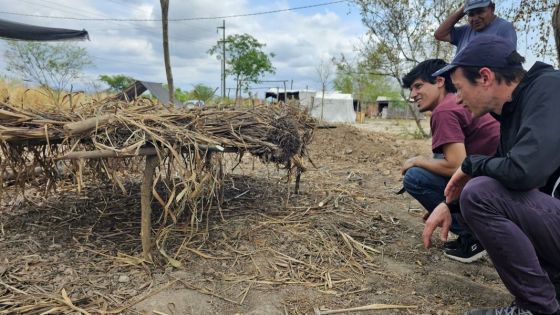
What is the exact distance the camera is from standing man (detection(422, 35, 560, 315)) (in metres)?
1.74

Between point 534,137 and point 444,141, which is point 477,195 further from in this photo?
point 444,141

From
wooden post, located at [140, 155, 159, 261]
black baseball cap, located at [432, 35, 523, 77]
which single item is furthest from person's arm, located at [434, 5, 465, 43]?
wooden post, located at [140, 155, 159, 261]

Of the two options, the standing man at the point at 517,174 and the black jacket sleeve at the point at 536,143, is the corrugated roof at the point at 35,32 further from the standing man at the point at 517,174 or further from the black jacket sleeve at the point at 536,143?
the black jacket sleeve at the point at 536,143

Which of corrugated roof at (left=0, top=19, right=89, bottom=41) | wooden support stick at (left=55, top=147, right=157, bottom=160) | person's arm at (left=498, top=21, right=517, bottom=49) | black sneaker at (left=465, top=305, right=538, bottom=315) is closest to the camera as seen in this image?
black sneaker at (left=465, top=305, right=538, bottom=315)

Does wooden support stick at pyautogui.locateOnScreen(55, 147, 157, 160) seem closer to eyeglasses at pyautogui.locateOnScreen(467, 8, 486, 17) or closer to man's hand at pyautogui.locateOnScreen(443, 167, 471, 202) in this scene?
man's hand at pyautogui.locateOnScreen(443, 167, 471, 202)

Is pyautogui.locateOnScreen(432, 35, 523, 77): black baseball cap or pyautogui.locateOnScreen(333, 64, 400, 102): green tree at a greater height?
pyautogui.locateOnScreen(333, 64, 400, 102): green tree

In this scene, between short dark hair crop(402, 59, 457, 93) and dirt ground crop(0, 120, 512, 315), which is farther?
short dark hair crop(402, 59, 457, 93)

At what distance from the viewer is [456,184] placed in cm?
229

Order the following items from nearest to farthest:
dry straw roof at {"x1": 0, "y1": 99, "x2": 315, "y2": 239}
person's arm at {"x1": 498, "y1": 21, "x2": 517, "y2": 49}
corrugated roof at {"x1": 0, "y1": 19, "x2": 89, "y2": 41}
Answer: dry straw roof at {"x1": 0, "y1": 99, "x2": 315, "y2": 239} → person's arm at {"x1": 498, "y1": 21, "x2": 517, "y2": 49} → corrugated roof at {"x1": 0, "y1": 19, "x2": 89, "y2": 41}

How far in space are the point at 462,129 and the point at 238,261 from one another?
1.69 metres

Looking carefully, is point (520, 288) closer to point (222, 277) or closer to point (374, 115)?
point (222, 277)

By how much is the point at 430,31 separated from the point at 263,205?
30.6ft

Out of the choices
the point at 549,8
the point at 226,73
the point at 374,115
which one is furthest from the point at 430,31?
the point at 374,115

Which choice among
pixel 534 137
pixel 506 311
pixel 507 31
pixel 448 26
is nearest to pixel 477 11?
pixel 507 31
